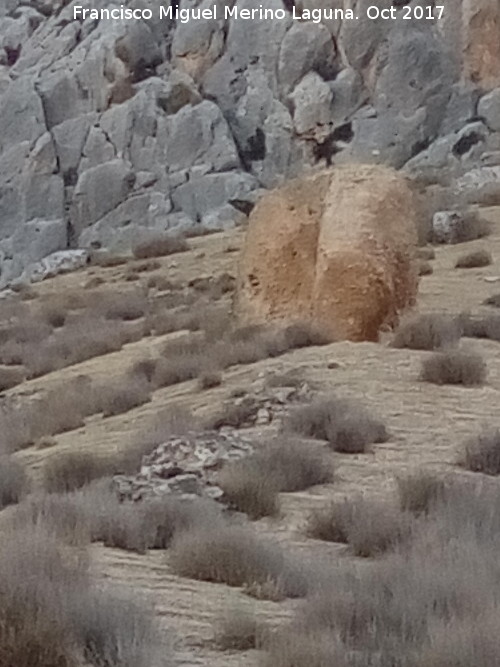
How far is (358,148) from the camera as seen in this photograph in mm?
50312

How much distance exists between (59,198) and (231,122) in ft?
24.0

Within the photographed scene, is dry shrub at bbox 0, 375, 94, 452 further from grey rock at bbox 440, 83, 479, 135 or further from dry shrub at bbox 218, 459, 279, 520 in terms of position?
grey rock at bbox 440, 83, 479, 135

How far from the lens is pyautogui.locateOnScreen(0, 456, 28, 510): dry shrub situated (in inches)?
372

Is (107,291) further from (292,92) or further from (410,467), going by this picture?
(292,92)

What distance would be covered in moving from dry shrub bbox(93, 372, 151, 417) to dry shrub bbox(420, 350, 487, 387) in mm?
2898

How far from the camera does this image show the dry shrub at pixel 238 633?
6.03 m

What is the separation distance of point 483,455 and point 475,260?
35.6ft

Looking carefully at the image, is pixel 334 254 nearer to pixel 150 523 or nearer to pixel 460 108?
pixel 150 523

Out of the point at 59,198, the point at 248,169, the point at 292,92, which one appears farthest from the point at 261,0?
the point at 59,198

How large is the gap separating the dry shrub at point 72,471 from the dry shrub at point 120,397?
2.86m

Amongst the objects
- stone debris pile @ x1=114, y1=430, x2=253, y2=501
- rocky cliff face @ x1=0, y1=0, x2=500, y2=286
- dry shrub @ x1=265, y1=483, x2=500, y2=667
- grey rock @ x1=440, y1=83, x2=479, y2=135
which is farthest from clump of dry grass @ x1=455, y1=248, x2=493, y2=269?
grey rock @ x1=440, y1=83, x2=479, y2=135

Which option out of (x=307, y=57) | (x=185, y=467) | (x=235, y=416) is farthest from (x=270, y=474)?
(x=307, y=57)

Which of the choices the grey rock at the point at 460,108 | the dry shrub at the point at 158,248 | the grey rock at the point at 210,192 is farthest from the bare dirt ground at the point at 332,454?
the grey rock at the point at 460,108

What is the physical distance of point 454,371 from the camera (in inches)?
513
